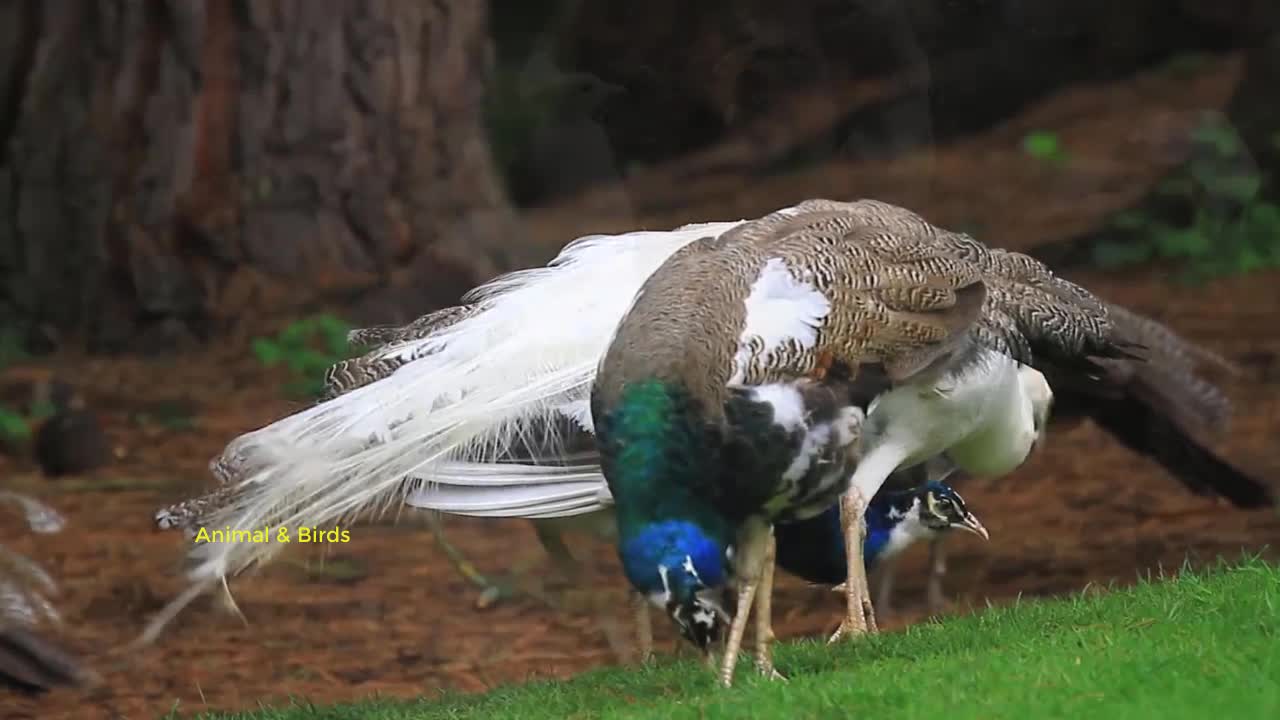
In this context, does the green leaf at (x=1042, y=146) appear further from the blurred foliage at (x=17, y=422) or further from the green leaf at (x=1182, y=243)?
the blurred foliage at (x=17, y=422)

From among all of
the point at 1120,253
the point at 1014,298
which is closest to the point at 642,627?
the point at 1014,298

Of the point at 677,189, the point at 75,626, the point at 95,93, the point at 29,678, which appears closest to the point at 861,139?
the point at 677,189

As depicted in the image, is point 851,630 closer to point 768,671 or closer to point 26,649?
point 768,671

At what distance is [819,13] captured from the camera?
874cm

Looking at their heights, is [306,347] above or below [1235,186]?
below

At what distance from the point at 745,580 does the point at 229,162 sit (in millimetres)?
6022

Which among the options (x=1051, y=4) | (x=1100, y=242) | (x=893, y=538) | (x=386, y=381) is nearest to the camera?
(x=386, y=381)

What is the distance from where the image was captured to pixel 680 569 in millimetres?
4203

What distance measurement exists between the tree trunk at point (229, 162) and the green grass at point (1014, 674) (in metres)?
4.58

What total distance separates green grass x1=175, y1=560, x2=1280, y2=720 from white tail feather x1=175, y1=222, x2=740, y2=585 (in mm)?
567

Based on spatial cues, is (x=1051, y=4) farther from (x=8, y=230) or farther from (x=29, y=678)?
(x=29, y=678)

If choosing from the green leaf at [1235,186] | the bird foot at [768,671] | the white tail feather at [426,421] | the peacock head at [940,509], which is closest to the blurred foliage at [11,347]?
the white tail feather at [426,421]

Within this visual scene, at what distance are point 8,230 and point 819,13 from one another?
14.2 feet

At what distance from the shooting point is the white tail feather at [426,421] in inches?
205
